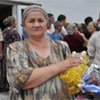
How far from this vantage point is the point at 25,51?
2.93 metres

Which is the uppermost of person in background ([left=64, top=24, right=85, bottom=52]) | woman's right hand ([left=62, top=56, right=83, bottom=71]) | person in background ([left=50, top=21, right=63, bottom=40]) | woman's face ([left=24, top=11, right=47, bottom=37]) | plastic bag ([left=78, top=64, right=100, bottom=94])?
woman's face ([left=24, top=11, right=47, bottom=37])

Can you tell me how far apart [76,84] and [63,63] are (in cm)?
17

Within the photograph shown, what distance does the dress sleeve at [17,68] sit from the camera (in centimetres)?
283

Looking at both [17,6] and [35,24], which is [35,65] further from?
[17,6]

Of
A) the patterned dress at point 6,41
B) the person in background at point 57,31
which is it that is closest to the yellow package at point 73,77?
the patterned dress at point 6,41

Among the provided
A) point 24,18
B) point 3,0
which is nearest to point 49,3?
point 3,0

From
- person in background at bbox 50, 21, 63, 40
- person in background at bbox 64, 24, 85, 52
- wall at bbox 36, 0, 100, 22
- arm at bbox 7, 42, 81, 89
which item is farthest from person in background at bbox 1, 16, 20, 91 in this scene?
arm at bbox 7, 42, 81, 89

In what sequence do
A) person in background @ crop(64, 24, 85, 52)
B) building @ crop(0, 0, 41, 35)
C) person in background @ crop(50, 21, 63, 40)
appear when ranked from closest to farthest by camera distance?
person in background @ crop(64, 24, 85, 52) < person in background @ crop(50, 21, 63, 40) < building @ crop(0, 0, 41, 35)

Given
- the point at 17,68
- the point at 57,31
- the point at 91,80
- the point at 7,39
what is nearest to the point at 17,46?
the point at 17,68

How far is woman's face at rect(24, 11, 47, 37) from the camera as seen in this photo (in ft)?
9.50

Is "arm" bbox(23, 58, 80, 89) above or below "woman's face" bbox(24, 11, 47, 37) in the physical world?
below

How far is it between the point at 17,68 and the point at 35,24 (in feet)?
1.08

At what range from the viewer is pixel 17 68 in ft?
9.38

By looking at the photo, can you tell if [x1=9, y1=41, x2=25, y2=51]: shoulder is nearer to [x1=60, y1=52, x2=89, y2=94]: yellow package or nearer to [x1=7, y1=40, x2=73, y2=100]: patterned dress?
[x1=7, y1=40, x2=73, y2=100]: patterned dress
